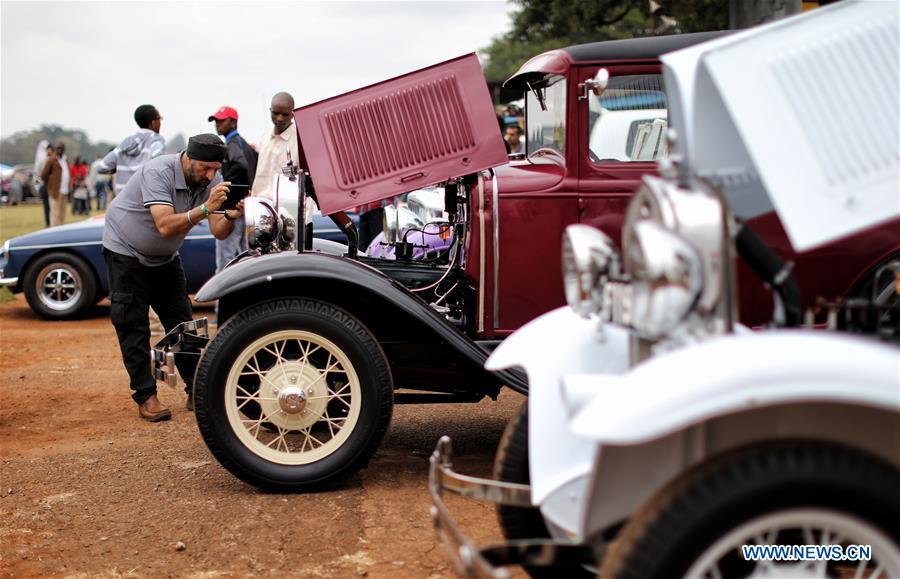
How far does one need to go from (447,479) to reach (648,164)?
2447 mm

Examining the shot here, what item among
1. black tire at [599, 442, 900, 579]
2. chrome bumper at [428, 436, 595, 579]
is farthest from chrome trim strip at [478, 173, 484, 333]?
black tire at [599, 442, 900, 579]

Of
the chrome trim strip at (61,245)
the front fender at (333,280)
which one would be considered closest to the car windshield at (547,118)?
the front fender at (333,280)

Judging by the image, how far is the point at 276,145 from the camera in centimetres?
788

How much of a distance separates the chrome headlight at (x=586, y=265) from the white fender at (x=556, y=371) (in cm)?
11

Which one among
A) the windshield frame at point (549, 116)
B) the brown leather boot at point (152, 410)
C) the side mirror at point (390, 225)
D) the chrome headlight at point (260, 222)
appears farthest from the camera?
the side mirror at point (390, 225)

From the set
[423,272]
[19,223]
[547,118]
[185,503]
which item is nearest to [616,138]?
[547,118]

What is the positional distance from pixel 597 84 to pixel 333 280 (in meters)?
1.62

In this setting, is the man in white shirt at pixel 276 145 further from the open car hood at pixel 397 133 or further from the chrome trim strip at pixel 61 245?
the open car hood at pixel 397 133

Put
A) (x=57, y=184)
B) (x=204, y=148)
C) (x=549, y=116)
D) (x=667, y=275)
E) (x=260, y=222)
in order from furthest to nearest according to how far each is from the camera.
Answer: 1. (x=57, y=184)
2. (x=204, y=148)
3. (x=549, y=116)
4. (x=260, y=222)
5. (x=667, y=275)

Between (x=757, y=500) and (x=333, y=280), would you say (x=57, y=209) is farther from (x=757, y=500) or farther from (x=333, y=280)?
(x=757, y=500)

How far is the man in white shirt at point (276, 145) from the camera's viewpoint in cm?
782

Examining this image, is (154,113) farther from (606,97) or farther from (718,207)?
(718,207)

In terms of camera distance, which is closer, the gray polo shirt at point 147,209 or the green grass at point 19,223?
the gray polo shirt at point 147,209

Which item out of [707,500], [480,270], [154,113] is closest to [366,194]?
[480,270]
